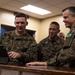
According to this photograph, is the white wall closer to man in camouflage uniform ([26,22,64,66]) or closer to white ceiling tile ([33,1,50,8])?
white ceiling tile ([33,1,50,8])

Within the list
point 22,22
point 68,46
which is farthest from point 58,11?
point 68,46

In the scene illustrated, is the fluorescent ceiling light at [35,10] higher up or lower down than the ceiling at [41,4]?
lower down

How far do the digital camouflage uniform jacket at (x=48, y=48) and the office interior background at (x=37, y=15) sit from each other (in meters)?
1.91

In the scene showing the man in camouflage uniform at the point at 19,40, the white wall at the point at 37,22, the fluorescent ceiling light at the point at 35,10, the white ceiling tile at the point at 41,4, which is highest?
the white ceiling tile at the point at 41,4

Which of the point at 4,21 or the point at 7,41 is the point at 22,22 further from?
the point at 4,21

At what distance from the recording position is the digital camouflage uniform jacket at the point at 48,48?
257 cm

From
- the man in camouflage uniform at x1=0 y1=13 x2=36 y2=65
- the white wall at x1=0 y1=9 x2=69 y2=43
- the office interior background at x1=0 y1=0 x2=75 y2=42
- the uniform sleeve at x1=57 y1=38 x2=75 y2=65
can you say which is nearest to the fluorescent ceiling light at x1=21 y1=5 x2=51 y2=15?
the office interior background at x1=0 y1=0 x2=75 y2=42

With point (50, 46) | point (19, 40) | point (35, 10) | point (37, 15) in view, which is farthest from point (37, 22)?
point (19, 40)

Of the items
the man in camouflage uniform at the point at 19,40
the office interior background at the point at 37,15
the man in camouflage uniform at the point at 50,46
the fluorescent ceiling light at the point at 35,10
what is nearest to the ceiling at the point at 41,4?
the office interior background at the point at 37,15

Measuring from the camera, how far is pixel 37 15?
229 inches

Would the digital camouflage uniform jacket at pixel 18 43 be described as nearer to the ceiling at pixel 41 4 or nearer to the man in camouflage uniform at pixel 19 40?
the man in camouflage uniform at pixel 19 40

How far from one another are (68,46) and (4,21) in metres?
4.05

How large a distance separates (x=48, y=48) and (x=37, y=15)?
3.32m

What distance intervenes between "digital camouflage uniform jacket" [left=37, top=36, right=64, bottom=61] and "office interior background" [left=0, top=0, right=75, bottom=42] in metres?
1.91
